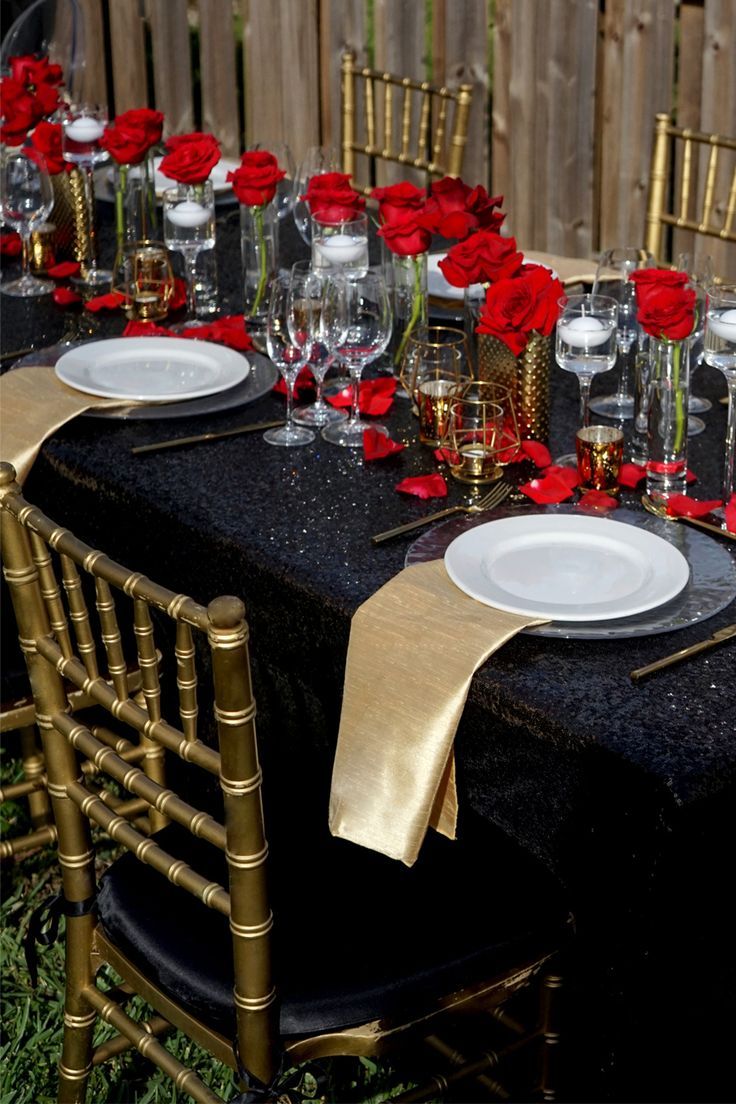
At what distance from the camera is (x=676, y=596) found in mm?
1430

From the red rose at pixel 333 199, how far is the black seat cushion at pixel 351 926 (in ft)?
3.12

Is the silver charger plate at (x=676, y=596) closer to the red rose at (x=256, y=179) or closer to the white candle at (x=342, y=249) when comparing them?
the white candle at (x=342, y=249)

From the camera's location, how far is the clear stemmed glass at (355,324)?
179cm

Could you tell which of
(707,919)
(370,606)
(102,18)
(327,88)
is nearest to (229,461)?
(370,606)

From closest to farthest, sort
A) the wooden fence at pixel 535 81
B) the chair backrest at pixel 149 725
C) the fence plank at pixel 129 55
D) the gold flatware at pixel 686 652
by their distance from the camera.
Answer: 1. the chair backrest at pixel 149 725
2. the gold flatware at pixel 686 652
3. the wooden fence at pixel 535 81
4. the fence plank at pixel 129 55

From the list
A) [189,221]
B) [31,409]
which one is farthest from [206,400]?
[189,221]

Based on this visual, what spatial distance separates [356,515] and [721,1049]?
67 cm

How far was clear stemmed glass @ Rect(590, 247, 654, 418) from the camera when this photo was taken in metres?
1.90

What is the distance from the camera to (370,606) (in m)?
1.43

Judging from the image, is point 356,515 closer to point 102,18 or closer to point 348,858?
point 348,858

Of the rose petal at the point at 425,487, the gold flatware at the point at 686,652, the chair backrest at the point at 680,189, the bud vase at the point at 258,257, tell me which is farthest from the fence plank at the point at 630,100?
the gold flatware at the point at 686,652

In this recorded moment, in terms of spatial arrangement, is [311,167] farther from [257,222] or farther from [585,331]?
[585,331]

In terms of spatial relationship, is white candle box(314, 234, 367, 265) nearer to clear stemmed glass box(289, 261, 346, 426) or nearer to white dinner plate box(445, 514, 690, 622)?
clear stemmed glass box(289, 261, 346, 426)

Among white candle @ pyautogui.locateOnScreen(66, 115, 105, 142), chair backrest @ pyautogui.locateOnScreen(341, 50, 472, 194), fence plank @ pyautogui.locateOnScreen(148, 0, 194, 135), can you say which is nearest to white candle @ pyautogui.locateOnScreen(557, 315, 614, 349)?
white candle @ pyautogui.locateOnScreen(66, 115, 105, 142)
